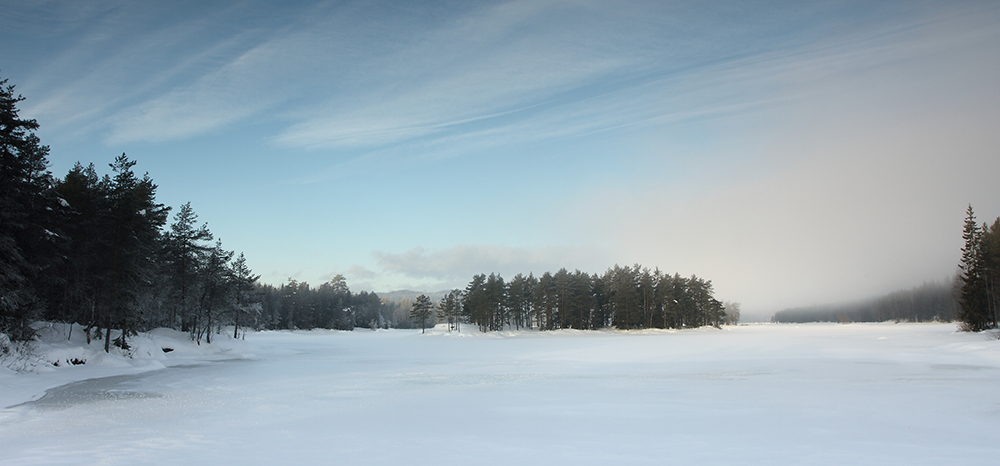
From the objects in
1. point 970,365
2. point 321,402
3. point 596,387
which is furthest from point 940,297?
point 321,402

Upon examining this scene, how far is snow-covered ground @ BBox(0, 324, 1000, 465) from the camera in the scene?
9461 millimetres

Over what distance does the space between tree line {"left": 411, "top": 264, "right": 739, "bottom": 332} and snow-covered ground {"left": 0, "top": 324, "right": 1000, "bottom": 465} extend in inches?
2778

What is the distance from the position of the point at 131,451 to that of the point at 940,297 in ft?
633

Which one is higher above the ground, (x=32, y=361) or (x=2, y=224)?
(x=2, y=224)

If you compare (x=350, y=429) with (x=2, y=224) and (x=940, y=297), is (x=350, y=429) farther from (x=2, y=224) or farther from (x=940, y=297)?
(x=940, y=297)

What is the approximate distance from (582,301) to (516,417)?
281ft

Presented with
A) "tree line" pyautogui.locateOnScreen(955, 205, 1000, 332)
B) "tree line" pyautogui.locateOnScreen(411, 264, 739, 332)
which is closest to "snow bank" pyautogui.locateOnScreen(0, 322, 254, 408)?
"tree line" pyautogui.locateOnScreen(411, 264, 739, 332)

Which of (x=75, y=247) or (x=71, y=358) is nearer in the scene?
(x=71, y=358)

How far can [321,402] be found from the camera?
16328mm

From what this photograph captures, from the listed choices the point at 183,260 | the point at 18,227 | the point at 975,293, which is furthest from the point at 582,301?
the point at 18,227

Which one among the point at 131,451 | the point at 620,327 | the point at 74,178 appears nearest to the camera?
the point at 131,451

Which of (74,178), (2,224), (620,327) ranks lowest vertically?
(620,327)

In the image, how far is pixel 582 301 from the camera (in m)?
97.4

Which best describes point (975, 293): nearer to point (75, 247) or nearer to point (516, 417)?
point (516, 417)
